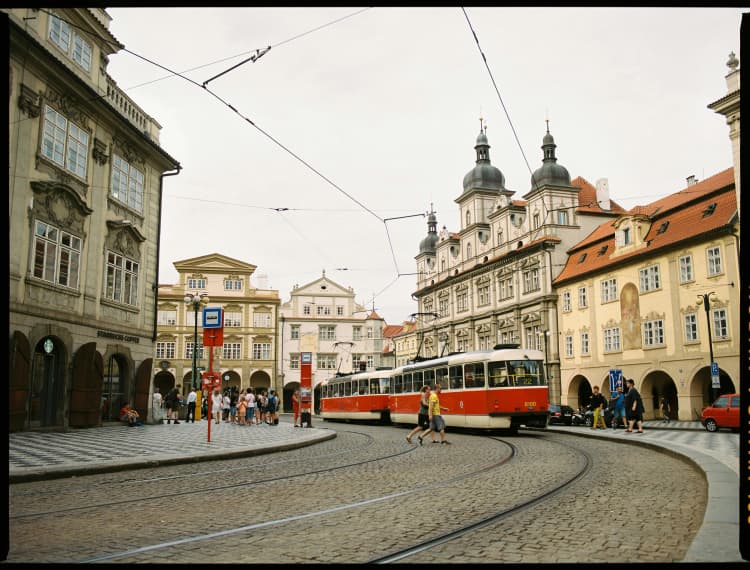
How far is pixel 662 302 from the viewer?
36875 mm

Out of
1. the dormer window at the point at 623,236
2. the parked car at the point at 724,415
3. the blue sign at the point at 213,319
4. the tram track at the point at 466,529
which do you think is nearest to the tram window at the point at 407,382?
the parked car at the point at 724,415

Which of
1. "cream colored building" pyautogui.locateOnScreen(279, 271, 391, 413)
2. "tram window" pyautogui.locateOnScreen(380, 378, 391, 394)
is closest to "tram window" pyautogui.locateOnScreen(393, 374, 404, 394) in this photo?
"tram window" pyautogui.locateOnScreen(380, 378, 391, 394)

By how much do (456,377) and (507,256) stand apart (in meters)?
29.1

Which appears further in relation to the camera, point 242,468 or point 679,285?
point 679,285

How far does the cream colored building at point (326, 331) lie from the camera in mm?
70438

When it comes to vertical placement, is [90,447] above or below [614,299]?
below

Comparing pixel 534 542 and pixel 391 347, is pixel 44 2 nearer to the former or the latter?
pixel 534 542

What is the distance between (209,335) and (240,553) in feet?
45.9

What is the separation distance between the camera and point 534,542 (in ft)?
19.9

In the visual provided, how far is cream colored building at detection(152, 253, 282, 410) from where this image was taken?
65.6 metres

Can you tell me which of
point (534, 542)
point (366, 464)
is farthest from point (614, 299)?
point (534, 542)

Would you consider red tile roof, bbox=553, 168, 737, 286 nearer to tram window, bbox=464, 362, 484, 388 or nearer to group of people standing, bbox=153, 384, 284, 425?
tram window, bbox=464, 362, 484, 388

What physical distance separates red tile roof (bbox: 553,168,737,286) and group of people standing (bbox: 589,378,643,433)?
35.2 feet

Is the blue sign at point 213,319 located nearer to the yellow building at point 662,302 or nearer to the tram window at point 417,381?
the tram window at point 417,381
